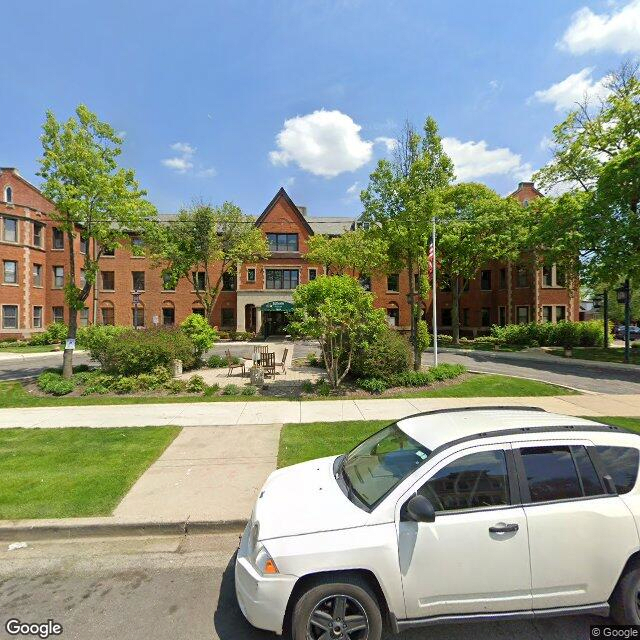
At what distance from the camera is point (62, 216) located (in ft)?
45.3

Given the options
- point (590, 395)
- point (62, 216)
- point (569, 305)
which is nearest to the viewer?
point (590, 395)

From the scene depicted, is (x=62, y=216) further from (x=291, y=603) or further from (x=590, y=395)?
(x=590, y=395)

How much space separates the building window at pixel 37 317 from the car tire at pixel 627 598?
40.7 m

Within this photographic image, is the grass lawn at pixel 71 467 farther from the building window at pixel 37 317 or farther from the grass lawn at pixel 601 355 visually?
the building window at pixel 37 317

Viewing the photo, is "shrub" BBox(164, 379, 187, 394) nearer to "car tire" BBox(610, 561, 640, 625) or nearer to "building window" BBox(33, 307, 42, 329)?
"car tire" BBox(610, 561, 640, 625)

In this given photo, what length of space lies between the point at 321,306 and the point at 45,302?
3428 centimetres

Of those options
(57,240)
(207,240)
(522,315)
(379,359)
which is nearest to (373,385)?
(379,359)

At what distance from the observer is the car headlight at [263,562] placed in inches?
101

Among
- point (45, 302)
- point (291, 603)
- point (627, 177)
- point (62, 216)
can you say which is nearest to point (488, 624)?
point (291, 603)

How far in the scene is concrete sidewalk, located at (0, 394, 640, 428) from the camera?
8773mm

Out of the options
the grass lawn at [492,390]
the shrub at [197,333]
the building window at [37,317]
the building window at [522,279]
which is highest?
the building window at [522,279]

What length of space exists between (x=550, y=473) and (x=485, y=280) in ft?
127

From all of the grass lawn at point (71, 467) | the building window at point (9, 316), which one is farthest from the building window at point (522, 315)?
the building window at point (9, 316)

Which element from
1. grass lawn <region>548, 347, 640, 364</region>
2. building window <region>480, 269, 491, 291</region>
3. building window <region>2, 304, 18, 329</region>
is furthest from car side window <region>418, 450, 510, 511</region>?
building window <region>480, 269, 491, 291</region>
